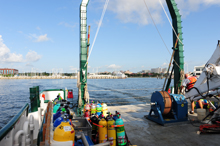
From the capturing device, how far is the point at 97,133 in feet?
13.8

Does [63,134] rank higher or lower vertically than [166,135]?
higher

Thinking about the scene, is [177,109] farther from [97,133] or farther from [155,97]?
[97,133]

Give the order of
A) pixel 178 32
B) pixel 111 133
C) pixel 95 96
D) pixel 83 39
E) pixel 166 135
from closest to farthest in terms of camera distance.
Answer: pixel 111 133
pixel 166 135
pixel 83 39
pixel 178 32
pixel 95 96

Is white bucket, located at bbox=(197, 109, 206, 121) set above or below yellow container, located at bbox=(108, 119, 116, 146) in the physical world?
below

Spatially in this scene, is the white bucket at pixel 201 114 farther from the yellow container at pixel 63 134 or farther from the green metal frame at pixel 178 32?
the yellow container at pixel 63 134

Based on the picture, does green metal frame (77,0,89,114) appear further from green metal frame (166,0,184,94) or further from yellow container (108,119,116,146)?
yellow container (108,119,116,146)

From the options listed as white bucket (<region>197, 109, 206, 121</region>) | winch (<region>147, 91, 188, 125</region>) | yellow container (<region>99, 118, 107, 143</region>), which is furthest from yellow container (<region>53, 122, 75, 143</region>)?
white bucket (<region>197, 109, 206, 121</region>)

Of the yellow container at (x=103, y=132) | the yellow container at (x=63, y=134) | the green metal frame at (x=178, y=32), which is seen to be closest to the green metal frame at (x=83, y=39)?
the green metal frame at (x=178, y=32)

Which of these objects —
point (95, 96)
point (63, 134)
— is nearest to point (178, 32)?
point (63, 134)

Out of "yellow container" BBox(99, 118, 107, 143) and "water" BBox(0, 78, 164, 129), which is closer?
"yellow container" BBox(99, 118, 107, 143)

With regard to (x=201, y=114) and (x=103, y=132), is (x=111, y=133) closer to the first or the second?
(x=103, y=132)

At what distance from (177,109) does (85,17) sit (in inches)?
279

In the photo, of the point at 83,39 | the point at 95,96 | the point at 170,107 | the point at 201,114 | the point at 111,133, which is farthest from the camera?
the point at 95,96

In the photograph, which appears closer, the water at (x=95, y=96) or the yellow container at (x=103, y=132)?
the yellow container at (x=103, y=132)
